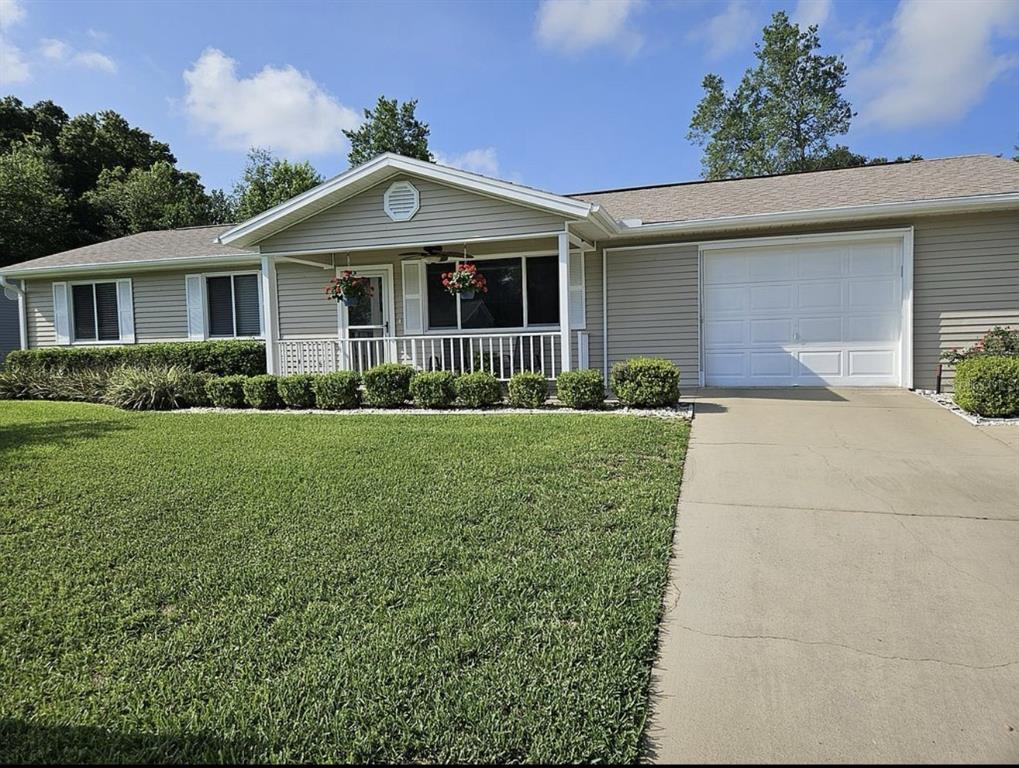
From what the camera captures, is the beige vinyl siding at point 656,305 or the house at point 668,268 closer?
the house at point 668,268

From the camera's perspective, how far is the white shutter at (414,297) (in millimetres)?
11594

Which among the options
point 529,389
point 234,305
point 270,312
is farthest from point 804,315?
point 234,305

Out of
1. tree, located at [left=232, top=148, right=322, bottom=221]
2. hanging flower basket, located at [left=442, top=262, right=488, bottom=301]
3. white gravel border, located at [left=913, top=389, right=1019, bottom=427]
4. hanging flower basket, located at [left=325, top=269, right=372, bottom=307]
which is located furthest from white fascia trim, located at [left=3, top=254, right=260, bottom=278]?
tree, located at [left=232, top=148, right=322, bottom=221]

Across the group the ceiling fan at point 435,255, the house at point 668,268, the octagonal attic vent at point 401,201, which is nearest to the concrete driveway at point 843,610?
the house at point 668,268

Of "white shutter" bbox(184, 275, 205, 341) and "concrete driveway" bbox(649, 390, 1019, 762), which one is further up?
"white shutter" bbox(184, 275, 205, 341)

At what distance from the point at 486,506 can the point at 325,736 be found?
7.65 feet

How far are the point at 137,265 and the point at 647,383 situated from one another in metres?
11.3

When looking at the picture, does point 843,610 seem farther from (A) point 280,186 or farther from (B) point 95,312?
(A) point 280,186

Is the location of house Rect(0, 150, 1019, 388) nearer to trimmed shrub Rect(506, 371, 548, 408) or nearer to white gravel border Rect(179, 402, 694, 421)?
trimmed shrub Rect(506, 371, 548, 408)

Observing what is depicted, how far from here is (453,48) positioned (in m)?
11.5

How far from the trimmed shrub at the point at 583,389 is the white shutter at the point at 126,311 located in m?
10.9

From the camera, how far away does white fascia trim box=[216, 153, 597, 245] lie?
8395 mm

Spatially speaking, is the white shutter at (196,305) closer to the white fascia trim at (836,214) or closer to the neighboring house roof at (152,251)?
the neighboring house roof at (152,251)

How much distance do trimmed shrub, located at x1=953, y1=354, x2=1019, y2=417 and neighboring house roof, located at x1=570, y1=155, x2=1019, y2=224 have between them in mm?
2770
